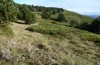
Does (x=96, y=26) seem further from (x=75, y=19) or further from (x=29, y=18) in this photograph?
(x=75, y=19)

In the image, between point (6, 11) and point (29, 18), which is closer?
point (6, 11)

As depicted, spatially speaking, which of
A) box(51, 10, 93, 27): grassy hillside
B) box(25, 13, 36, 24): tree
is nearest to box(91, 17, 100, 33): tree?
box(51, 10, 93, 27): grassy hillside

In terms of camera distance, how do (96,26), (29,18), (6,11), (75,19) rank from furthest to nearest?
(75,19) < (96,26) < (29,18) < (6,11)

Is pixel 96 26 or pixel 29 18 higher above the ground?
pixel 29 18

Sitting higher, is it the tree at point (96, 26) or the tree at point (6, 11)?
the tree at point (6, 11)

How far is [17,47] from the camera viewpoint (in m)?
8.13

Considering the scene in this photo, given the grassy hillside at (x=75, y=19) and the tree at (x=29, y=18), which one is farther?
the grassy hillside at (x=75, y=19)

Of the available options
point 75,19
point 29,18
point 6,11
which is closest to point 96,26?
point 29,18

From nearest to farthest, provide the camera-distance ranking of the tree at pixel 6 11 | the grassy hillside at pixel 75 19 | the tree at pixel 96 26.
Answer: the tree at pixel 6 11, the tree at pixel 96 26, the grassy hillside at pixel 75 19

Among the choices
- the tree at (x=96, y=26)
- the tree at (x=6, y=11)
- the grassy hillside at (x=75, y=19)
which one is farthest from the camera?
the grassy hillside at (x=75, y=19)

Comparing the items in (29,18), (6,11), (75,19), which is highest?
(6,11)

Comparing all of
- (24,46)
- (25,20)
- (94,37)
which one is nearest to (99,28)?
(94,37)

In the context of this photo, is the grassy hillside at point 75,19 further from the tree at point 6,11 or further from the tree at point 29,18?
the tree at point 6,11

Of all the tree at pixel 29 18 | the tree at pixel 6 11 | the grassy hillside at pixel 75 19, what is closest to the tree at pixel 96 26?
the grassy hillside at pixel 75 19
